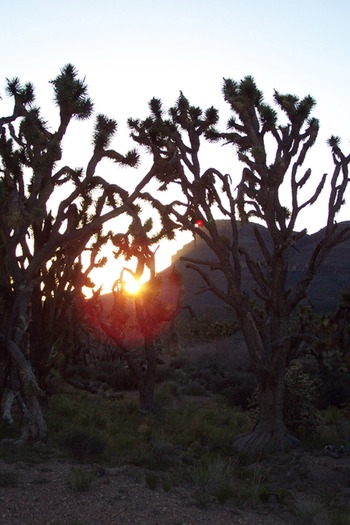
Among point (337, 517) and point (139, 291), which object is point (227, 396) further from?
point (337, 517)

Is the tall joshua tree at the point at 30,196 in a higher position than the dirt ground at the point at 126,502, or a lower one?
higher

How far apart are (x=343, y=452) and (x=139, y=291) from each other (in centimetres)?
727

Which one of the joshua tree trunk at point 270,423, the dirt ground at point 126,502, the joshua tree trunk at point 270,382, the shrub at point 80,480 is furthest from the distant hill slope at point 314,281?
the shrub at point 80,480

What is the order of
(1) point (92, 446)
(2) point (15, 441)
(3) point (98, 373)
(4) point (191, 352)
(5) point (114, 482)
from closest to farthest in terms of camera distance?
(5) point (114, 482)
(1) point (92, 446)
(2) point (15, 441)
(3) point (98, 373)
(4) point (191, 352)

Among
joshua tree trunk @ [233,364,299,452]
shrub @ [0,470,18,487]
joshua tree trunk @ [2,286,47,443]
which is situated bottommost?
joshua tree trunk @ [233,364,299,452]

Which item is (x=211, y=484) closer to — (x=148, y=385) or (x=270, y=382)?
(x=270, y=382)

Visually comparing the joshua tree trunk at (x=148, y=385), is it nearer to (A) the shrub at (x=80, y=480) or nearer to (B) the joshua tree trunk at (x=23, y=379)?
(B) the joshua tree trunk at (x=23, y=379)

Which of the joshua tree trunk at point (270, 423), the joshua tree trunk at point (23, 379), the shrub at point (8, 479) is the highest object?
the joshua tree trunk at point (23, 379)

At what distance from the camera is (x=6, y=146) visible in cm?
1271

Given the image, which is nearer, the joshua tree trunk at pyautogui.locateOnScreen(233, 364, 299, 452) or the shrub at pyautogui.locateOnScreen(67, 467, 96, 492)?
the shrub at pyautogui.locateOnScreen(67, 467, 96, 492)

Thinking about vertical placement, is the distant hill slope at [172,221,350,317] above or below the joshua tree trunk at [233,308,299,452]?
above

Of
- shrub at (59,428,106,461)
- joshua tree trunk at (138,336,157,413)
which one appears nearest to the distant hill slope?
Answer: joshua tree trunk at (138,336,157,413)

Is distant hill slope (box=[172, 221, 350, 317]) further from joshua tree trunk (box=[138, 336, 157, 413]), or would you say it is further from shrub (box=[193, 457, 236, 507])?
shrub (box=[193, 457, 236, 507])

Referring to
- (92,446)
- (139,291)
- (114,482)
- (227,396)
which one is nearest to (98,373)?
(227,396)
